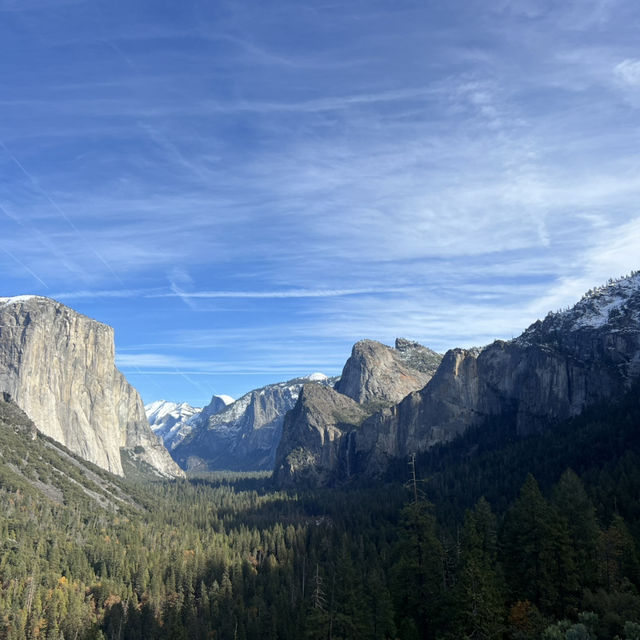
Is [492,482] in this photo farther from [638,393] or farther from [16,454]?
[16,454]

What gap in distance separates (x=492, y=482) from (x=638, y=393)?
53.0 metres

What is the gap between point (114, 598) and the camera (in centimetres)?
11550

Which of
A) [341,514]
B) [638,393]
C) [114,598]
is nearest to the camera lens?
[114,598]

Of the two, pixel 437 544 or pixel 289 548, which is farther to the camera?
pixel 289 548

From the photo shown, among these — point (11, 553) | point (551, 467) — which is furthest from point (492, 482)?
point (11, 553)

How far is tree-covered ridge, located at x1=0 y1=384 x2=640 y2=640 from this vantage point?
53125 millimetres

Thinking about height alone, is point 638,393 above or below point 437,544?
above

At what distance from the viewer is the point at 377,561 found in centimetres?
10756

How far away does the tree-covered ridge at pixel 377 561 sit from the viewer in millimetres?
53125

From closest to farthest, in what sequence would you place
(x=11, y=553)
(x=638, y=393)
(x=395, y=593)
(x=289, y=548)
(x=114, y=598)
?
(x=395, y=593), (x=114, y=598), (x=11, y=553), (x=289, y=548), (x=638, y=393)

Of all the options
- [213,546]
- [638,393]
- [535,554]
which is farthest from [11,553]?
[638,393]

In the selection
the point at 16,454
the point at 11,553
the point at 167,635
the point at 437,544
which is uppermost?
the point at 16,454

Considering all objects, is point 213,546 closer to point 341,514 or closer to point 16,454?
point 341,514

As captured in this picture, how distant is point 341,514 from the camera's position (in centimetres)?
18450
